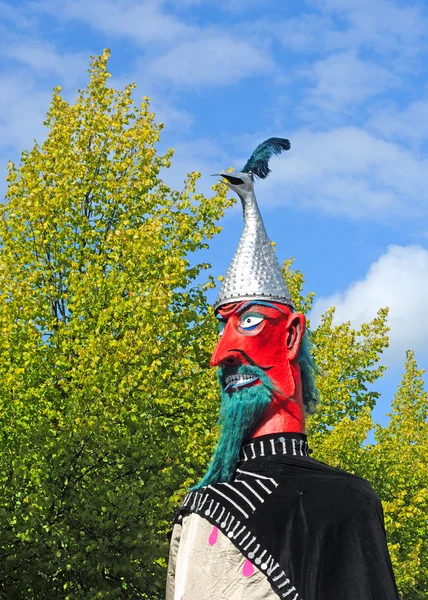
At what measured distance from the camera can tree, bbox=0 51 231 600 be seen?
503 inches

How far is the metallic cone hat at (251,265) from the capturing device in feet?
15.2

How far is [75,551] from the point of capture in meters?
12.7

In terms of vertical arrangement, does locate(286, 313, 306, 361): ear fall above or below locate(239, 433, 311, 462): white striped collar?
above

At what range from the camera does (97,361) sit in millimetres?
13602

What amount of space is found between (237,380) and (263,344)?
222mm

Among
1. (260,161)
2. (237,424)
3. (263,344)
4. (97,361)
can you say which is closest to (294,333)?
(263,344)

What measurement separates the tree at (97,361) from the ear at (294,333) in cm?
833

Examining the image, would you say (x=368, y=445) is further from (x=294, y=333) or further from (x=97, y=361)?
(x=294, y=333)

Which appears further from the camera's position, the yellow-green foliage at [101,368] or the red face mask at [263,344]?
the yellow-green foliage at [101,368]

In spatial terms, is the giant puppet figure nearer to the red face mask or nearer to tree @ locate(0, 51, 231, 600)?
the red face mask

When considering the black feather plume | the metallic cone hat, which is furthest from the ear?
the black feather plume

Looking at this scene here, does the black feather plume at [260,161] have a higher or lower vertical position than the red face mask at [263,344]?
higher

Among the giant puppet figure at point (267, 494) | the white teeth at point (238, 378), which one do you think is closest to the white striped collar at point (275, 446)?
the giant puppet figure at point (267, 494)

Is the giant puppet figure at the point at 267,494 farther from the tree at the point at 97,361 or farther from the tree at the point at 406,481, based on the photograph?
the tree at the point at 406,481
